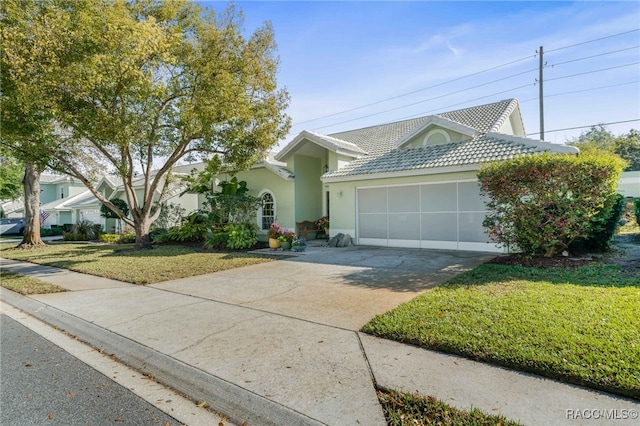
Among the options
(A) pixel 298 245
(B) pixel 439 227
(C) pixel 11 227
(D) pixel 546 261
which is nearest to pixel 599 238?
(D) pixel 546 261

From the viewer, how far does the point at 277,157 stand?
17.1 m

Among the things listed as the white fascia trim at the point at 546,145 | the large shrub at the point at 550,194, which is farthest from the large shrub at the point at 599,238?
the white fascia trim at the point at 546,145

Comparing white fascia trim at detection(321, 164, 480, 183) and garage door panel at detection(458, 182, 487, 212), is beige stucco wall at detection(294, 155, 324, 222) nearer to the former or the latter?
white fascia trim at detection(321, 164, 480, 183)

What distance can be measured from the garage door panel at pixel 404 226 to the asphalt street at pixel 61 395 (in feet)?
37.3

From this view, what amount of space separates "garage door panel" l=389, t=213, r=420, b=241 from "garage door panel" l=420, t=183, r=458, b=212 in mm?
609

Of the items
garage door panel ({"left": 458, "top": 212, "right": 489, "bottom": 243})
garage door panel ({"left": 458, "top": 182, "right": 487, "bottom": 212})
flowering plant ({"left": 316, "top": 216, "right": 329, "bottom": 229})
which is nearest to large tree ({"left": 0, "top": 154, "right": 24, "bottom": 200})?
flowering plant ({"left": 316, "top": 216, "right": 329, "bottom": 229})

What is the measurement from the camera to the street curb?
2.96 m

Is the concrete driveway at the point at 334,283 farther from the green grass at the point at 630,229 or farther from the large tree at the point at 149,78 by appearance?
the green grass at the point at 630,229

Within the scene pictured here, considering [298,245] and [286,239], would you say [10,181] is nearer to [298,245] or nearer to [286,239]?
[286,239]

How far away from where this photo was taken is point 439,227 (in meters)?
12.7

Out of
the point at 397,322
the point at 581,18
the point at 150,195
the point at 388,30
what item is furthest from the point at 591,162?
the point at 150,195

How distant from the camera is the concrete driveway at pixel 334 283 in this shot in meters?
5.83

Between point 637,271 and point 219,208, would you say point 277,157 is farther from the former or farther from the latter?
point 637,271

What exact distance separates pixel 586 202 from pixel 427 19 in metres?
7.07
